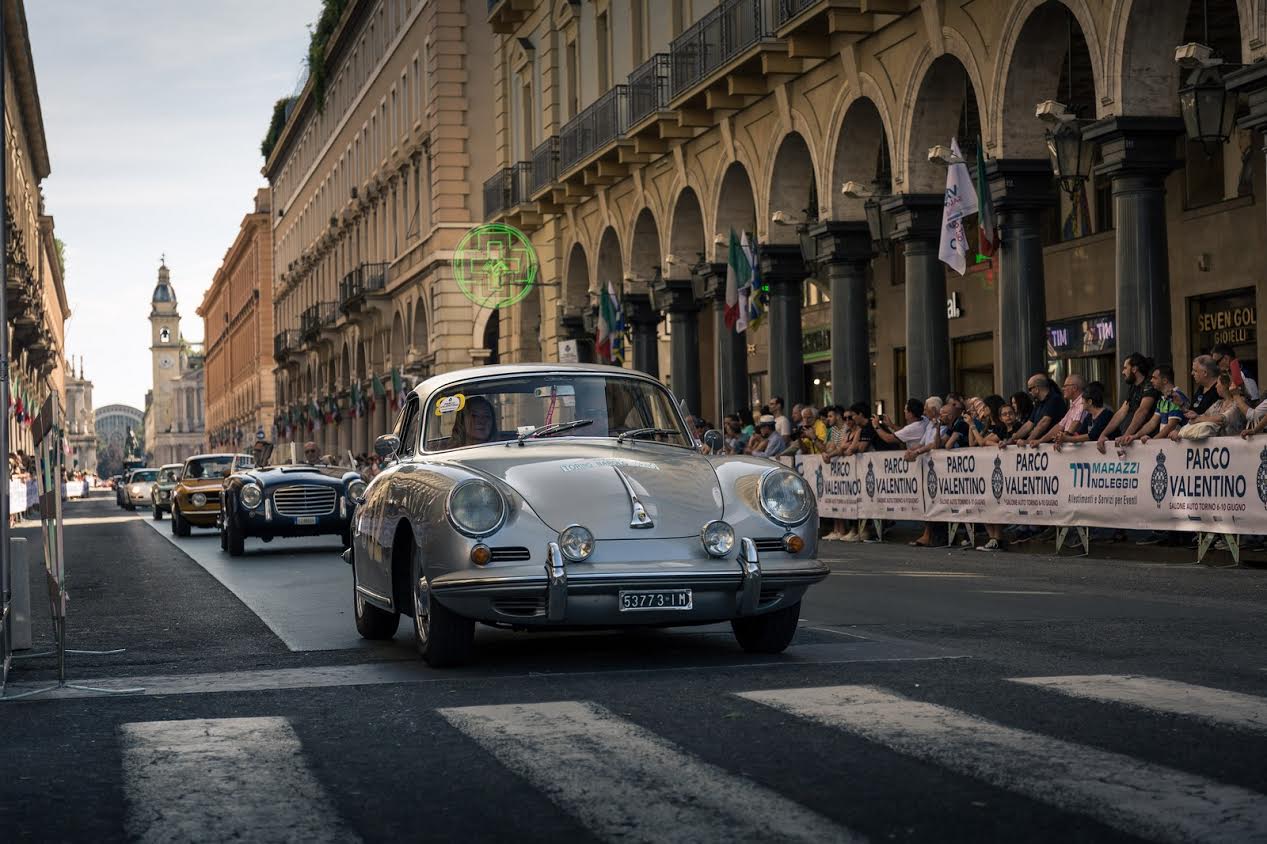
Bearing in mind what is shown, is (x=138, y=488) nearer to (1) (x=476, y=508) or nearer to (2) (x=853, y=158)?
(2) (x=853, y=158)

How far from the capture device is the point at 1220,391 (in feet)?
52.7

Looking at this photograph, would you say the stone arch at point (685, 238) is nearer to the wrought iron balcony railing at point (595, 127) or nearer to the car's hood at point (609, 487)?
the wrought iron balcony railing at point (595, 127)

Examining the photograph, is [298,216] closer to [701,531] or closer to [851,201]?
[851,201]

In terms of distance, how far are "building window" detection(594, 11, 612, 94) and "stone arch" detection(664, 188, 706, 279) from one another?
15.0 ft

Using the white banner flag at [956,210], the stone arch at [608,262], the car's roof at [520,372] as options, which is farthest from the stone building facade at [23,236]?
the car's roof at [520,372]

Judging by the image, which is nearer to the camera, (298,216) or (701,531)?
(701,531)

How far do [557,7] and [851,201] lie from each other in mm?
17135

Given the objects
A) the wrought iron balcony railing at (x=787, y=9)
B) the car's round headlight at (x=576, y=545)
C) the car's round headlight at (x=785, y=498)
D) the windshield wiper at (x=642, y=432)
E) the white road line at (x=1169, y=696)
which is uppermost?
the wrought iron balcony railing at (x=787, y=9)

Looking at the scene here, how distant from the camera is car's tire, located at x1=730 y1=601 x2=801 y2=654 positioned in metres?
9.41

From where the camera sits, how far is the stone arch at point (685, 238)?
117 feet

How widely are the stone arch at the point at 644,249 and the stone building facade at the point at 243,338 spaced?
74.8 metres

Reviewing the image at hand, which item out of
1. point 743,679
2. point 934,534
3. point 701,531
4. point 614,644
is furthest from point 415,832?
point 934,534

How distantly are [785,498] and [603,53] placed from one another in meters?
31.6

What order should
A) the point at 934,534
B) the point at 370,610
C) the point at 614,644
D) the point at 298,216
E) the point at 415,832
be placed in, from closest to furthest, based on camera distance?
the point at 415,832, the point at 614,644, the point at 370,610, the point at 934,534, the point at 298,216
